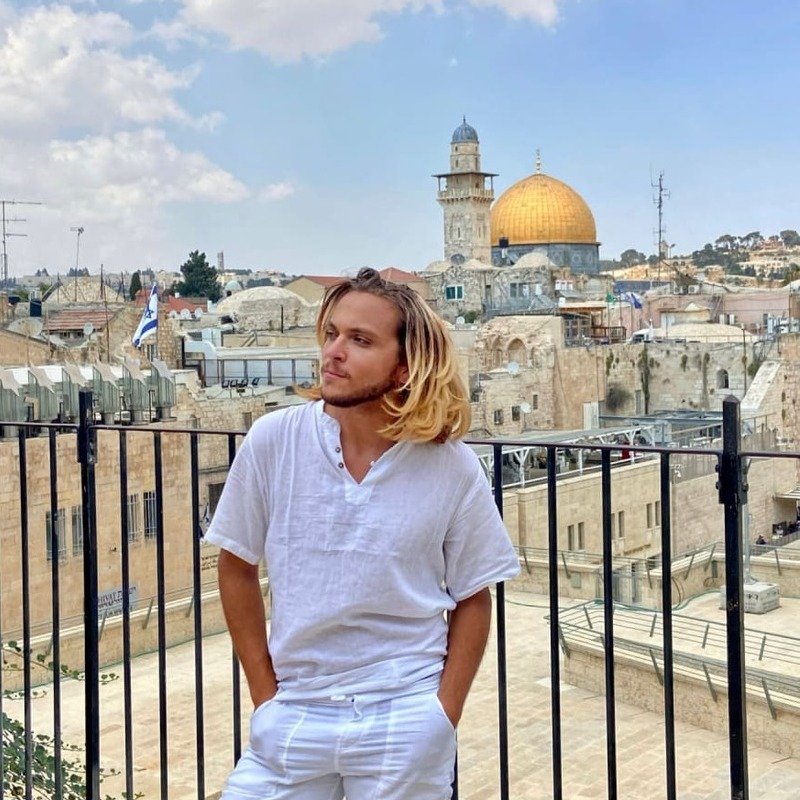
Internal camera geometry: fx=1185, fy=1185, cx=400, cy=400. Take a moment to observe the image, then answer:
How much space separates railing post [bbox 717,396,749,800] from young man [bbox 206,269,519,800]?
0.46 m

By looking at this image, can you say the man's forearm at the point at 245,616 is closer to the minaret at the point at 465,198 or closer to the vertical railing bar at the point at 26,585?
the vertical railing bar at the point at 26,585

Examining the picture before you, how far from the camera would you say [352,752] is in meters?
2.13

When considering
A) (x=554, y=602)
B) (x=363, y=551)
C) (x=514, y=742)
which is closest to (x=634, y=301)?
(x=514, y=742)

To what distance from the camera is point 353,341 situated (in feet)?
7.36

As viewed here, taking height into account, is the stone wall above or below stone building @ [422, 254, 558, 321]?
below

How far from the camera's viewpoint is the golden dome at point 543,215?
56969 millimetres

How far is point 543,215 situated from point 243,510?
185ft

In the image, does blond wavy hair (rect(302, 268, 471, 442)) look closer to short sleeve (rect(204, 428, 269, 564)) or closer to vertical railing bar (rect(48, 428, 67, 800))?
short sleeve (rect(204, 428, 269, 564))

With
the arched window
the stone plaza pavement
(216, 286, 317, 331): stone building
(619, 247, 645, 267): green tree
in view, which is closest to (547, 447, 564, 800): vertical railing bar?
the stone plaza pavement

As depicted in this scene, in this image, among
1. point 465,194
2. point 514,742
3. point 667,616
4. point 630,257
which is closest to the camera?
point 667,616

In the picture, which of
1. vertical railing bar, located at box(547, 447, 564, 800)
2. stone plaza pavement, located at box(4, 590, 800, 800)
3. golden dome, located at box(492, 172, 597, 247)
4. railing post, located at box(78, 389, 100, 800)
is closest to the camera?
vertical railing bar, located at box(547, 447, 564, 800)

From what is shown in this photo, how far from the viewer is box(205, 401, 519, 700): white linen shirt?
217 centimetres

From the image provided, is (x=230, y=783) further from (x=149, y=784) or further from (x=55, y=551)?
(x=149, y=784)

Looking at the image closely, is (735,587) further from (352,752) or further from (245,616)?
(245,616)
